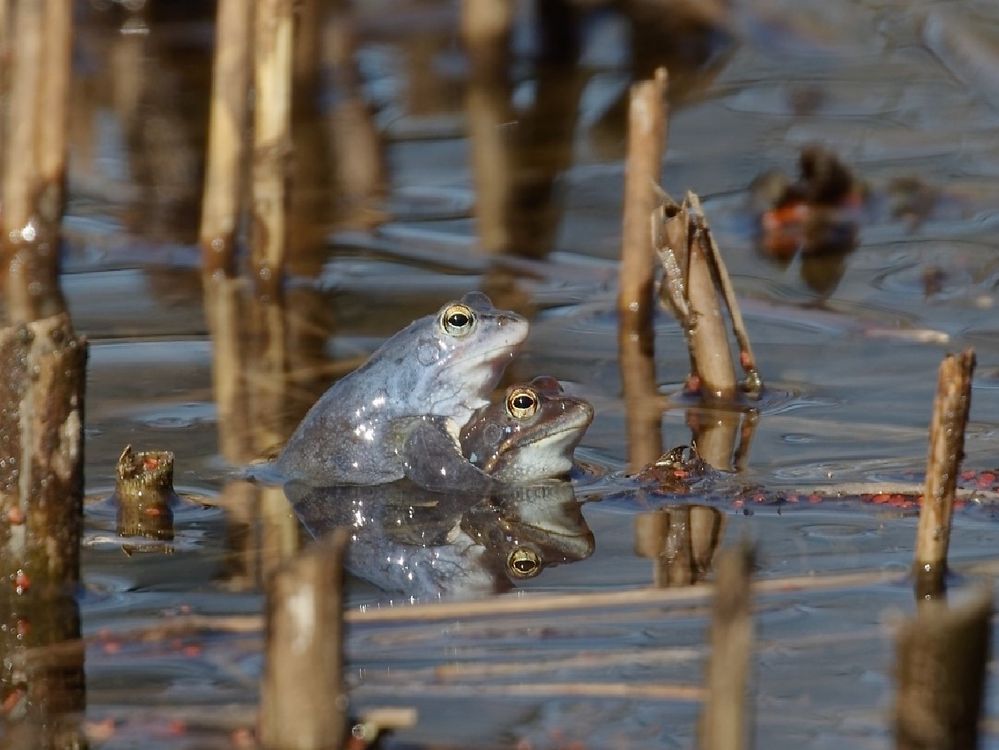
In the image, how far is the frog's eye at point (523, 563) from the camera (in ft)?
17.0

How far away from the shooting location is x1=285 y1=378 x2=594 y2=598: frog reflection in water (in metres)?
5.24

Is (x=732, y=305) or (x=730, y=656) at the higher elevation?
(x=732, y=305)

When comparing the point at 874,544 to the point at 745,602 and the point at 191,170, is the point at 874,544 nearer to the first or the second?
the point at 745,602

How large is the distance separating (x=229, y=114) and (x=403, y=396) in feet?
10.1

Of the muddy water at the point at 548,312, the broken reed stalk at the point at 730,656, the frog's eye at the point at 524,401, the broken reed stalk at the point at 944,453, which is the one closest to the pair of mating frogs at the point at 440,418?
the frog's eye at the point at 524,401

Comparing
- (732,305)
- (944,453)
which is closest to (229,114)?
(732,305)

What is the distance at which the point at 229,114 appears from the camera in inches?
342

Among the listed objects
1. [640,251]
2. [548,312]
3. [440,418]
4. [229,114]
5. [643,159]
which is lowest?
[440,418]

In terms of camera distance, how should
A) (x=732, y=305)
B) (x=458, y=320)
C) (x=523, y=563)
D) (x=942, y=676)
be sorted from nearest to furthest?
(x=942, y=676)
(x=523, y=563)
(x=458, y=320)
(x=732, y=305)

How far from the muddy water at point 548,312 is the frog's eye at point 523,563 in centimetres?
8

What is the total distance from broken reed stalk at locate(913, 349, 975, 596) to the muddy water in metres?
0.19

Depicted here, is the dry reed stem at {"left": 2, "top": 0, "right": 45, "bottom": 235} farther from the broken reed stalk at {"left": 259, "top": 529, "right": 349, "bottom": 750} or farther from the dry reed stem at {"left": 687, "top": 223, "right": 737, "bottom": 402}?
the broken reed stalk at {"left": 259, "top": 529, "right": 349, "bottom": 750}

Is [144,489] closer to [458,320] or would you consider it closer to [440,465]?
[440,465]

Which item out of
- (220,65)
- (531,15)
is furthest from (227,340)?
(531,15)
